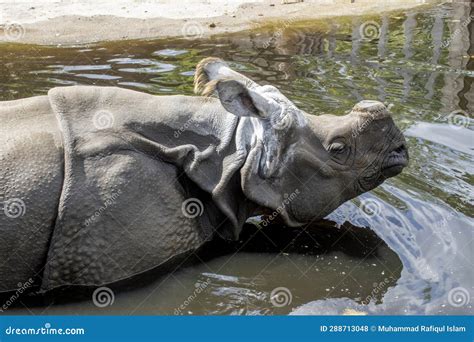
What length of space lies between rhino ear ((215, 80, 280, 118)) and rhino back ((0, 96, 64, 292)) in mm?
1230

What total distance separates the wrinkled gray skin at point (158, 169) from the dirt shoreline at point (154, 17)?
7.65m

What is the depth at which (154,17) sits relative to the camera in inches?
597

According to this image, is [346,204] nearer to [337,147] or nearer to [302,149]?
[337,147]

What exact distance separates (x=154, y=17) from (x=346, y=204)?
891cm

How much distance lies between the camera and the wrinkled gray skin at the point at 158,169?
5.51 meters

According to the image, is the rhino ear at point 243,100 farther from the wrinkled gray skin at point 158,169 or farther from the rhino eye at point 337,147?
the rhino eye at point 337,147

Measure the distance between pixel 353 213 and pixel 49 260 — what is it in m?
2.86

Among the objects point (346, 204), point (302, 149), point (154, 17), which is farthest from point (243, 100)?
point (154, 17)

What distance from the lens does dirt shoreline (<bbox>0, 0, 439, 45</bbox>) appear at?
45.2 ft

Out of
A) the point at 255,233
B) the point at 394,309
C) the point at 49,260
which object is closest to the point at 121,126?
the point at 49,260

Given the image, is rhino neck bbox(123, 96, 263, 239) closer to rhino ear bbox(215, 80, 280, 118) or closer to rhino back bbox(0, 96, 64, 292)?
rhino ear bbox(215, 80, 280, 118)

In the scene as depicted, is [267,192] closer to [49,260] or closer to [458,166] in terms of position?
[49,260]

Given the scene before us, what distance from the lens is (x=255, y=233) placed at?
6.75m

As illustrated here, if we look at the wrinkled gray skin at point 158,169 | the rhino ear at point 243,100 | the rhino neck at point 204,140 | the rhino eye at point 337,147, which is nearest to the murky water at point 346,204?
the wrinkled gray skin at point 158,169
